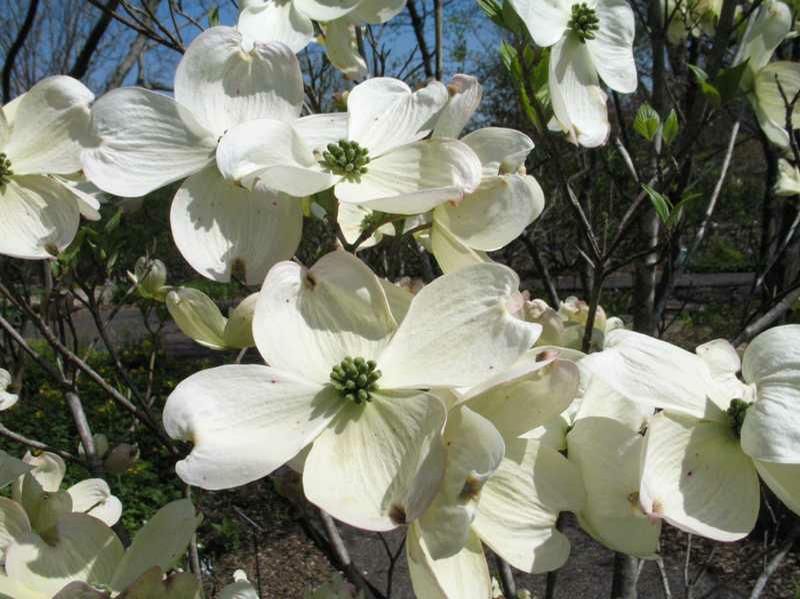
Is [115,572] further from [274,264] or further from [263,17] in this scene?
[263,17]

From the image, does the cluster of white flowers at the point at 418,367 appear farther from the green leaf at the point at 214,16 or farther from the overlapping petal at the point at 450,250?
the green leaf at the point at 214,16

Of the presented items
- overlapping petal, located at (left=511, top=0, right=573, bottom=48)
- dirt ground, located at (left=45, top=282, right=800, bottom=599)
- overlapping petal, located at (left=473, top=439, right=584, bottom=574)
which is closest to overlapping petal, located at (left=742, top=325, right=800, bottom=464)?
overlapping petal, located at (left=473, top=439, right=584, bottom=574)

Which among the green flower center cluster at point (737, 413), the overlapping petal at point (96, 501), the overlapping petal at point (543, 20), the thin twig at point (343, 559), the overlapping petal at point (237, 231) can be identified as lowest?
the thin twig at point (343, 559)

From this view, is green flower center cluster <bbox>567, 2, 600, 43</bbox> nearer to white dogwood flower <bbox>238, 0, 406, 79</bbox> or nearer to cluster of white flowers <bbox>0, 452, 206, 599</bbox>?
white dogwood flower <bbox>238, 0, 406, 79</bbox>

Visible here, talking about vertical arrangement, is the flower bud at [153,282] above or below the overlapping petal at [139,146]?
below

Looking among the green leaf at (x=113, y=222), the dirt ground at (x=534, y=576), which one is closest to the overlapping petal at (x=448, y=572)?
the green leaf at (x=113, y=222)
